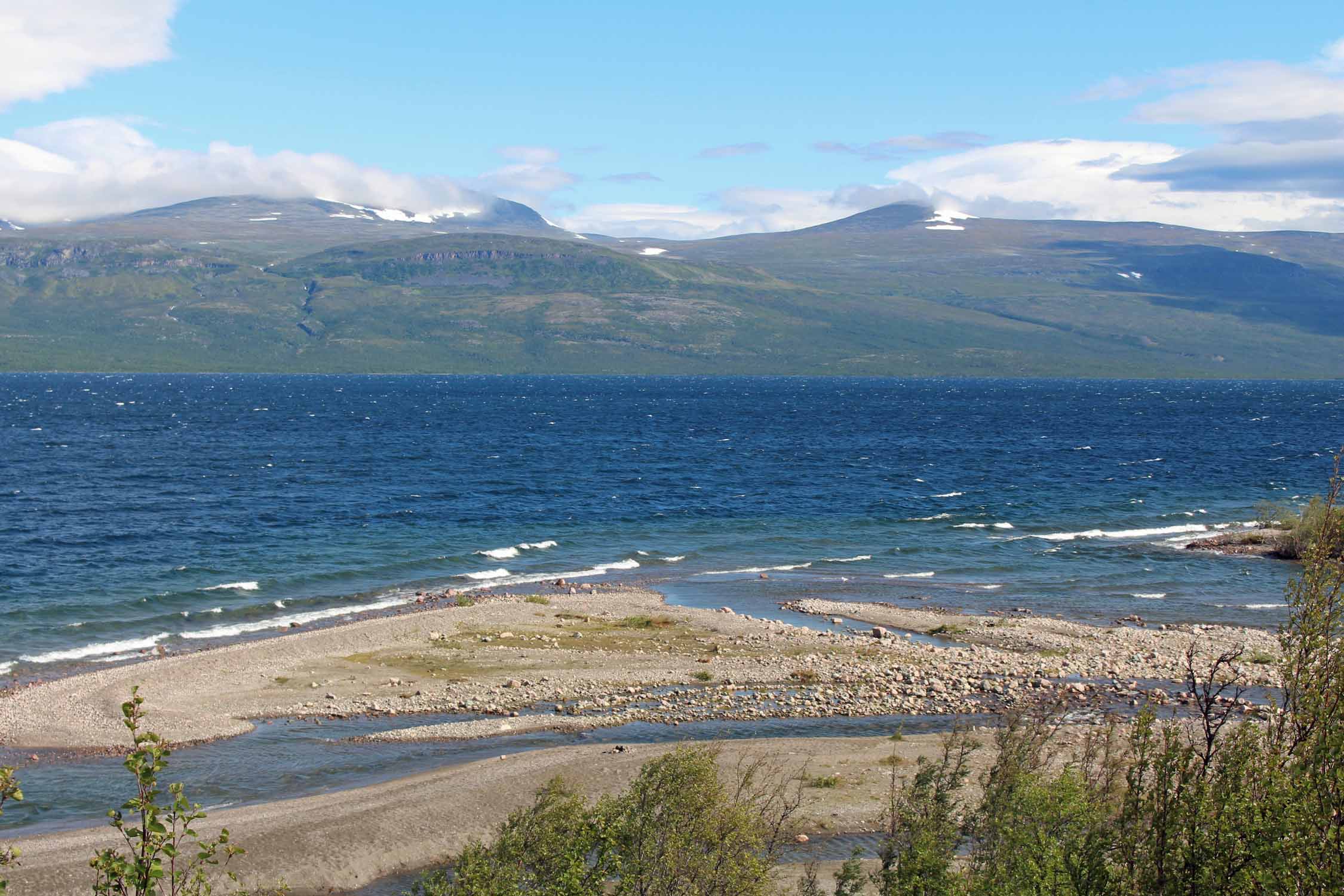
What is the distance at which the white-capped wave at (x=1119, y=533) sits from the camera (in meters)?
74.0

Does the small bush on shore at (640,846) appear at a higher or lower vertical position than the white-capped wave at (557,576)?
higher

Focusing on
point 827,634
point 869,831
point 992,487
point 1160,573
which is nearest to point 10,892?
point 869,831

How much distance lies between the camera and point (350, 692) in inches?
1501

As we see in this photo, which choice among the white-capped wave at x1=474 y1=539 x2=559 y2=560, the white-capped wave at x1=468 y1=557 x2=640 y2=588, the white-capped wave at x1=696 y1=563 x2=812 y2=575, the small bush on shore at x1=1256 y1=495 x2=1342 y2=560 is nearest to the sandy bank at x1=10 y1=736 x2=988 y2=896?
the white-capped wave at x1=468 y1=557 x2=640 y2=588

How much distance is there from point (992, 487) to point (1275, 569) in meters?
36.6

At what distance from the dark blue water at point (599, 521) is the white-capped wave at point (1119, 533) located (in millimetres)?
320

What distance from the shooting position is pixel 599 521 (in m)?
79.0

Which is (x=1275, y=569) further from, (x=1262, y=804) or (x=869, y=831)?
(x=1262, y=804)

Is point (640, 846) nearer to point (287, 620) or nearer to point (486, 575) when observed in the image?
point (287, 620)

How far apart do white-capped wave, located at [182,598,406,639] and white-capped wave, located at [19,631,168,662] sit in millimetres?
1630

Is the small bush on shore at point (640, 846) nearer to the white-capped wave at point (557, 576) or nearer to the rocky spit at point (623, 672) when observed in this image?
the rocky spit at point (623, 672)

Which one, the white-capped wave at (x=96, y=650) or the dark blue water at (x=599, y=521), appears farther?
the dark blue water at (x=599, y=521)

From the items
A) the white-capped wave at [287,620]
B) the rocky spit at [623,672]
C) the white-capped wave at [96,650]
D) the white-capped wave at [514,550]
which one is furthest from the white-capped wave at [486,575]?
the white-capped wave at [96,650]

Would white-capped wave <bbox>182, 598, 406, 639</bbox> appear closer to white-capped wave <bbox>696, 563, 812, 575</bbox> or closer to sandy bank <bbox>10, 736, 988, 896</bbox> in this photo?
white-capped wave <bbox>696, 563, 812, 575</bbox>
